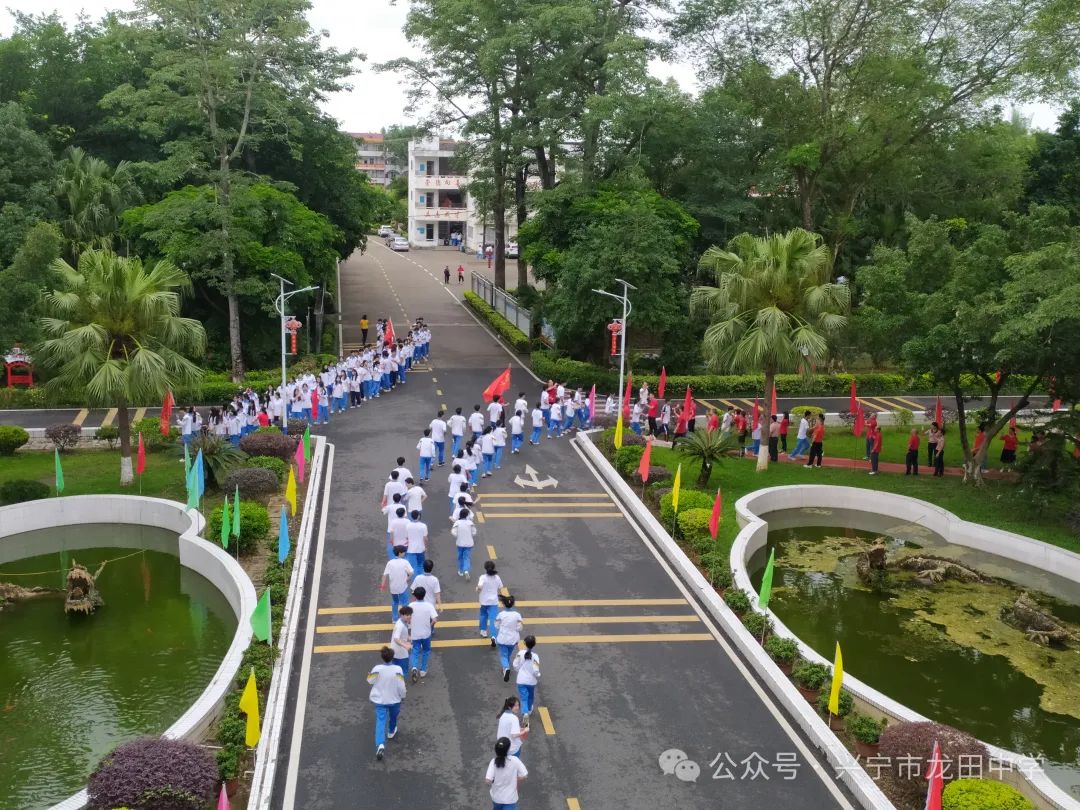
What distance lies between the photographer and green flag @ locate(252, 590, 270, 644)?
1401cm

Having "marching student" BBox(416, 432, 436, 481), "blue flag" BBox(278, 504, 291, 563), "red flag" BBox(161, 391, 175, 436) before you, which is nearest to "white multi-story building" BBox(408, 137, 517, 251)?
"red flag" BBox(161, 391, 175, 436)

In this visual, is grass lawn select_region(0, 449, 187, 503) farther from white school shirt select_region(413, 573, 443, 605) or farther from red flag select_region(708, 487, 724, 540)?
red flag select_region(708, 487, 724, 540)

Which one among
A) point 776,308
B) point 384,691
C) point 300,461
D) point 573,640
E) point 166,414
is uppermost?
point 776,308

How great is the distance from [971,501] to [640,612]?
1098 cm

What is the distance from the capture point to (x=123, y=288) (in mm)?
21594

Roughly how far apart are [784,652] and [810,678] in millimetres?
786

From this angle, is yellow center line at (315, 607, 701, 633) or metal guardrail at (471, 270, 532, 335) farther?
metal guardrail at (471, 270, 532, 335)

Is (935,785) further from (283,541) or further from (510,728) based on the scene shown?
(283,541)

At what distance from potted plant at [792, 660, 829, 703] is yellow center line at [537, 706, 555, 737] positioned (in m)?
3.67

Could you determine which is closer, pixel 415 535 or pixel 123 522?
pixel 415 535

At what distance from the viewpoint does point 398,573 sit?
48.1 feet

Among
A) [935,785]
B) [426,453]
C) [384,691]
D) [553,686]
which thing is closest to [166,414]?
[426,453]

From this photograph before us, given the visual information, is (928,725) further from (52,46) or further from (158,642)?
(52,46)

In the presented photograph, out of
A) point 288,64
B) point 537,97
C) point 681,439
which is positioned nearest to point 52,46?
point 288,64
